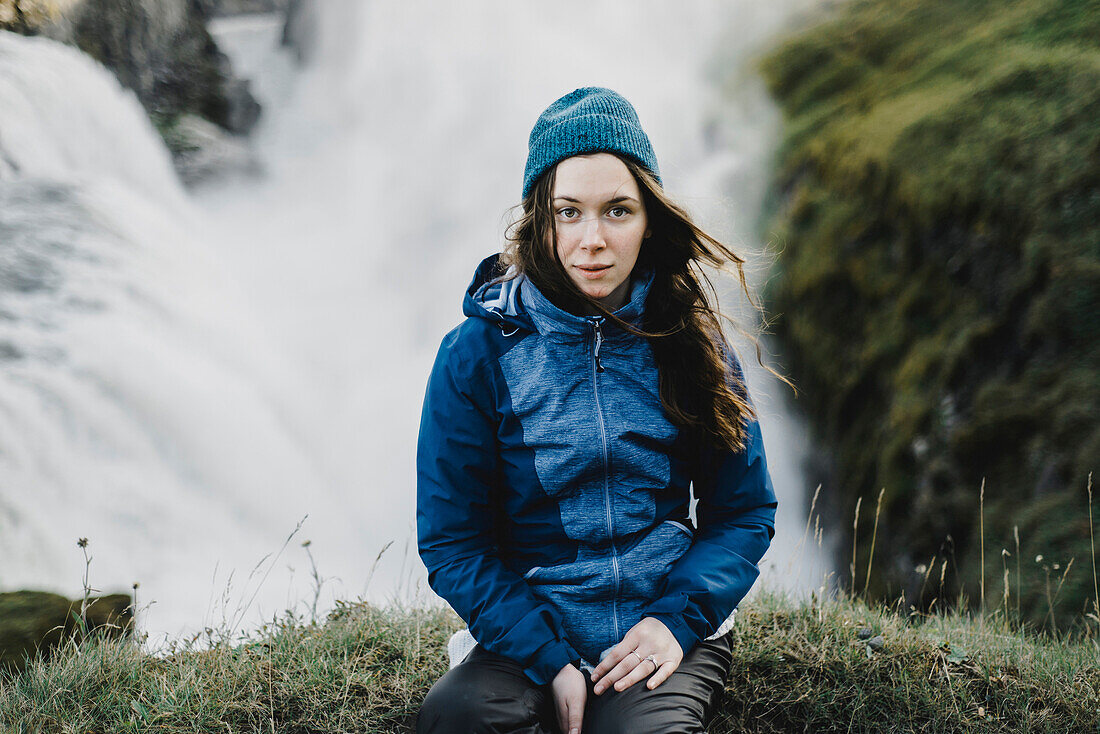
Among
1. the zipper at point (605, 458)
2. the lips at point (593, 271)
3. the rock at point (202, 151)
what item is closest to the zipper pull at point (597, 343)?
the zipper at point (605, 458)

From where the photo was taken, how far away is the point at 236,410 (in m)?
8.10

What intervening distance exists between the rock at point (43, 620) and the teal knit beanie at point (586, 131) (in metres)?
2.39

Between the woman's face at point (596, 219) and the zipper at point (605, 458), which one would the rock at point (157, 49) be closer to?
the woman's face at point (596, 219)

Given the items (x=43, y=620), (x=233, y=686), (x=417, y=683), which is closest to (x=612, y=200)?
(x=417, y=683)

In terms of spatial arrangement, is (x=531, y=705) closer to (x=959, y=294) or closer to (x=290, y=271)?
(x=959, y=294)

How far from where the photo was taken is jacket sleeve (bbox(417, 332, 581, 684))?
1944mm

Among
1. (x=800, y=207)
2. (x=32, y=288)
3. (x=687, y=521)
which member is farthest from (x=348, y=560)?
(x=687, y=521)

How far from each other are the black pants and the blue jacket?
0.09 meters

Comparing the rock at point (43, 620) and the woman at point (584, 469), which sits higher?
the woman at point (584, 469)

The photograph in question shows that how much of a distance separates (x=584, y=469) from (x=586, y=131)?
2.93ft

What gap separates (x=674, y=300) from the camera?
7.69 ft

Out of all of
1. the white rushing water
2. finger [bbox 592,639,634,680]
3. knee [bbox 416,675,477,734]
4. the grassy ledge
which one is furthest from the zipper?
the grassy ledge

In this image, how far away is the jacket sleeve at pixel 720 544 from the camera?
6.72ft

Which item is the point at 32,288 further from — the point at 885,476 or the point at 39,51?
the point at 885,476
